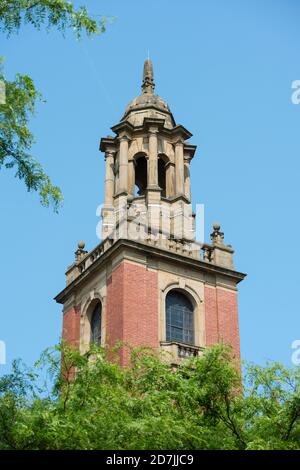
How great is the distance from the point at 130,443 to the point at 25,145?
5471 mm

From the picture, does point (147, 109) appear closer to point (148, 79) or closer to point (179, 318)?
point (148, 79)

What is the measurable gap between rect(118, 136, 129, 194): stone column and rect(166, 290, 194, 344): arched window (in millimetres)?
5214

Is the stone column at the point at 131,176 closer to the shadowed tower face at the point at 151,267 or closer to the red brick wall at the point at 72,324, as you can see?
the shadowed tower face at the point at 151,267

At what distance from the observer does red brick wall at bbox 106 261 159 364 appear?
2752 centimetres

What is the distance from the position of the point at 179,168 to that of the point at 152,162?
1.43 m

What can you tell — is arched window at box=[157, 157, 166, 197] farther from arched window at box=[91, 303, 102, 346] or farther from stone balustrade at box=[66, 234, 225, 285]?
arched window at box=[91, 303, 102, 346]

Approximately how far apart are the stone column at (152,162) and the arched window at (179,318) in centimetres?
518

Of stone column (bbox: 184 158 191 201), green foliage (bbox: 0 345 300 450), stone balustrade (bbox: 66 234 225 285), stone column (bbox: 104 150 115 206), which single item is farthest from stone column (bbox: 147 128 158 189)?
green foliage (bbox: 0 345 300 450)

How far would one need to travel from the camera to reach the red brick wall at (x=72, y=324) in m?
31.0

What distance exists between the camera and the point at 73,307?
31.7 m

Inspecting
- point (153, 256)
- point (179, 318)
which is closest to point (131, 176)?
point (153, 256)

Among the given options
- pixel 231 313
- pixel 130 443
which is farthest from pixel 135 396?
pixel 231 313

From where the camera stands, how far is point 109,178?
34.5 meters
